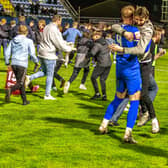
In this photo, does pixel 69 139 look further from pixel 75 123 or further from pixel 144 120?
pixel 144 120

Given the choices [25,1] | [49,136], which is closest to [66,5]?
[25,1]

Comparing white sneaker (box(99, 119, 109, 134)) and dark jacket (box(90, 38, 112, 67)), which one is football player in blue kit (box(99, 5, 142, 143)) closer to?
white sneaker (box(99, 119, 109, 134))

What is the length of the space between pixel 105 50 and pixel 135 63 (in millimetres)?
4511

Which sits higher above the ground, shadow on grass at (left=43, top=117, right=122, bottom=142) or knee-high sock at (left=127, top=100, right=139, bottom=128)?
knee-high sock at (left=127, top=100, right=139, bottom=128)

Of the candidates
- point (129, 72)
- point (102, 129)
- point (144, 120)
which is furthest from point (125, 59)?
point (144, 120)

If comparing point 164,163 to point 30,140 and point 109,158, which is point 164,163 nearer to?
point 109,158

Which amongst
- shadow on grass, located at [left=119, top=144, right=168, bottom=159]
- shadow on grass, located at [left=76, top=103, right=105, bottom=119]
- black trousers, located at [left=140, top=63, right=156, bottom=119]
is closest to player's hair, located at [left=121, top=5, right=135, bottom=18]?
black trousers, located at [left=140, top=63, right=156, bottom=119]

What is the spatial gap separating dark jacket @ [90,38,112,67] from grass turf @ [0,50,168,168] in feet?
3.43

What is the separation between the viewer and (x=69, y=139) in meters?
7.23

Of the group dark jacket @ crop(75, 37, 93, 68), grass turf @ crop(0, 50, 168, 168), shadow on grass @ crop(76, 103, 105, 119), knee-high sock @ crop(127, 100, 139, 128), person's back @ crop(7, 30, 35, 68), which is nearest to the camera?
grass turf @ crop(0, 50, 168, 168)

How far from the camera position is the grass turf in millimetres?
6062

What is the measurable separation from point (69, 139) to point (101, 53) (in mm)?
4383

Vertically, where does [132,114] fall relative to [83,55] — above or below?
A: below

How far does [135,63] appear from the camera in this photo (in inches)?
271
